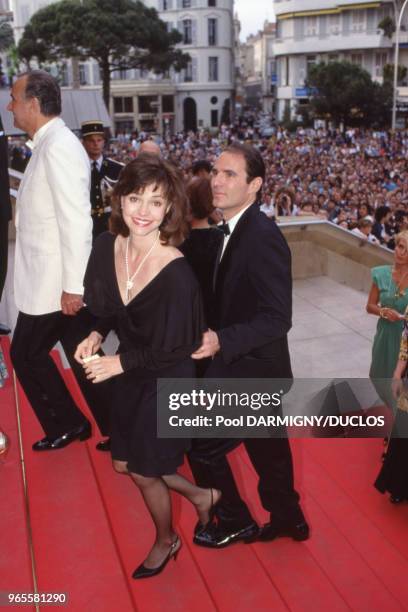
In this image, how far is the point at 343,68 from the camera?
4041cm

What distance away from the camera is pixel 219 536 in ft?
8.91

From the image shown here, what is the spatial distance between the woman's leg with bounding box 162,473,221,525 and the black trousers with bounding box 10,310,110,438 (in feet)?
2.67

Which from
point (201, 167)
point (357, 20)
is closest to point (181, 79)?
point (357, 20)

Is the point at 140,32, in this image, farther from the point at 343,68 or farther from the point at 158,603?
the point at 158,603

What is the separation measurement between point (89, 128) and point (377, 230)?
703cm

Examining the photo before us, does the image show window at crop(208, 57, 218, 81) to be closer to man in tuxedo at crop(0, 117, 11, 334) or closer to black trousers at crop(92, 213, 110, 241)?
black trousers at crop(92, 213, 110, 241)

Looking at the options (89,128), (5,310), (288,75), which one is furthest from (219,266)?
(288,75)

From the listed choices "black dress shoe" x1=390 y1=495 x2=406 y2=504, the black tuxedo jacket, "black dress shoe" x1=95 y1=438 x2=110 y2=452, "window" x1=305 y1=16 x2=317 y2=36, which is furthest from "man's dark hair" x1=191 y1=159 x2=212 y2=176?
"window" x1=305 y1=16 x2=317 y2=36

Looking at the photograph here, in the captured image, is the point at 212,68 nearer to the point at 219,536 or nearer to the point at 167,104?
the point at 167,104

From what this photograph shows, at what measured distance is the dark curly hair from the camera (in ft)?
7.30

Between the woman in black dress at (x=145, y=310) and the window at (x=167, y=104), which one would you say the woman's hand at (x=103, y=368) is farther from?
the window at (x=167, y=104)

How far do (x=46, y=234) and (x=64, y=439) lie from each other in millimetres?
1056

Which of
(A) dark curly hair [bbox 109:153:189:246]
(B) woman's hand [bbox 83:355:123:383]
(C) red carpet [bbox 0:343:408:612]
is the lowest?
(C) red carpet [bbox 0:343:408:612]

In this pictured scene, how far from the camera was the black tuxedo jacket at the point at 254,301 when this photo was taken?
7.76 feet
